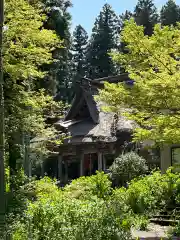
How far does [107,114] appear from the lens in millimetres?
25719

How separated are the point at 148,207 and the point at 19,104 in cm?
450

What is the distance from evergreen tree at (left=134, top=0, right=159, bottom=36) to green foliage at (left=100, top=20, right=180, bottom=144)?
34.0 metres

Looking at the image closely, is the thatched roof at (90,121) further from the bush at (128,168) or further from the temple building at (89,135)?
the bush at (128,168)

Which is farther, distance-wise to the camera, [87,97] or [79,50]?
[79,50]

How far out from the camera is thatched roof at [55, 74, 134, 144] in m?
23.6

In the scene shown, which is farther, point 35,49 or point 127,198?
point 127,198

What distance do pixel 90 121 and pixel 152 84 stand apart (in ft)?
61.0

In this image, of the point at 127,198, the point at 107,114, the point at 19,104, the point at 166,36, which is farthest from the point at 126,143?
the point at 166,36

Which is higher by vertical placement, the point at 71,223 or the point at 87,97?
the point at 87,97

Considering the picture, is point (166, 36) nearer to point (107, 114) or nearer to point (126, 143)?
point (126, 143)

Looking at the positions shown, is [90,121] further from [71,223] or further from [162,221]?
[71,223]

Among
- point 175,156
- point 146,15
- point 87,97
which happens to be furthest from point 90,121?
point 146,15

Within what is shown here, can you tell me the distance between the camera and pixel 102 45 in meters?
54.2

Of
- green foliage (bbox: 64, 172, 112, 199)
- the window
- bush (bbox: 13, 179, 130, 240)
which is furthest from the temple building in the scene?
bush (bbox: 13, 179, 130, 240)
